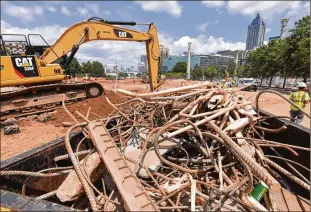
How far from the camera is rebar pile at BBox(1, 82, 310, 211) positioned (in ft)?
5.04

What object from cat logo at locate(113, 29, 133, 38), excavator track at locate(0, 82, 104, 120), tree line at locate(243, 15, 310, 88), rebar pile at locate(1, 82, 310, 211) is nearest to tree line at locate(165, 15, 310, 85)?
tree line at locate(243, 15, 310, 88)

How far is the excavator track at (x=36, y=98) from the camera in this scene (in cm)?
698

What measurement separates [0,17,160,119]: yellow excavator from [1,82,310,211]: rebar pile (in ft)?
18.2

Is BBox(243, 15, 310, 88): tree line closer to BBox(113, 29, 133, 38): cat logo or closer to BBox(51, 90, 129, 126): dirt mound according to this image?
BBox(113, 29, 133, 38): cat logo

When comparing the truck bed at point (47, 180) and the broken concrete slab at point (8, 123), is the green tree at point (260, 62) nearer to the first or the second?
the truck bed at point (47, 180)

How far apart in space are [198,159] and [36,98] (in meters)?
7.51

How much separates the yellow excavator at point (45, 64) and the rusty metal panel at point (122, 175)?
621 centimetres

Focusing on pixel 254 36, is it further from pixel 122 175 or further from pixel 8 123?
pixel 122 175

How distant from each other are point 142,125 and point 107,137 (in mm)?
810

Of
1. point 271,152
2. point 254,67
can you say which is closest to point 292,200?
point 271,152

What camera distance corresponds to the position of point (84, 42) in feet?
25.0

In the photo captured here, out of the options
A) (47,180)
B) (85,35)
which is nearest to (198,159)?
(47,180)

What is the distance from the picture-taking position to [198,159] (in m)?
2.04

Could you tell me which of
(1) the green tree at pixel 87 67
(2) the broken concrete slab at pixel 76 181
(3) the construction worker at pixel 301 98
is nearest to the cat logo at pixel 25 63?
(2) the broken concrete slab at pixel 76 181
